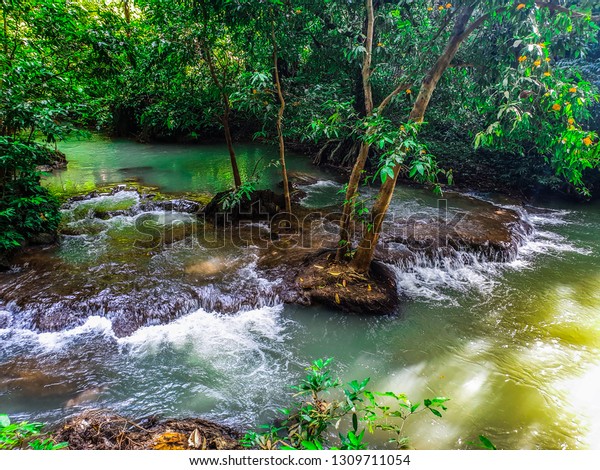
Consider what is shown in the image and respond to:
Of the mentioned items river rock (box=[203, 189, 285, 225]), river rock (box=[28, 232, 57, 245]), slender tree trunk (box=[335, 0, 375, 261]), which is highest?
slender tree trunk (box=[335, 0, 375, 261])

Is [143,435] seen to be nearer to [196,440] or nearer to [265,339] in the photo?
[196,440]

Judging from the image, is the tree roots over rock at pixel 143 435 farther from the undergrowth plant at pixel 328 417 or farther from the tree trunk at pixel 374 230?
the tree trunk at pixel 374 230

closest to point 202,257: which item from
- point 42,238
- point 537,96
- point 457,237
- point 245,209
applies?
point 245,209

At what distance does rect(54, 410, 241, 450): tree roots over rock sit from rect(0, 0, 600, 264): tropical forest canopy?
2.90 metres

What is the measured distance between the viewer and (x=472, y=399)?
387 centimetres

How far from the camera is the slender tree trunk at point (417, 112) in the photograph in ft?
13.2

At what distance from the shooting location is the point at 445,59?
13.7ft

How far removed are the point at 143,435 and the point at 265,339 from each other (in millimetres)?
2026

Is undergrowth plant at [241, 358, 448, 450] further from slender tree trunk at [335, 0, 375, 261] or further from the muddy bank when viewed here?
slender tree trunk at [335, 0, 375, 261]

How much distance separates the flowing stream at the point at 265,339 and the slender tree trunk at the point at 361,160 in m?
1.30

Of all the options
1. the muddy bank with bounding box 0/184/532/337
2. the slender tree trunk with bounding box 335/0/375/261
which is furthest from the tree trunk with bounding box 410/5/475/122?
the muddy bank with bounding box 0/184/532/337

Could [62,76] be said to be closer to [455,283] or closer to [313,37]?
[313,37]

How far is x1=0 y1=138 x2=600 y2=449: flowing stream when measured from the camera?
3.71 m

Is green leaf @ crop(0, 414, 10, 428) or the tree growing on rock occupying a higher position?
the tree growing on rock
